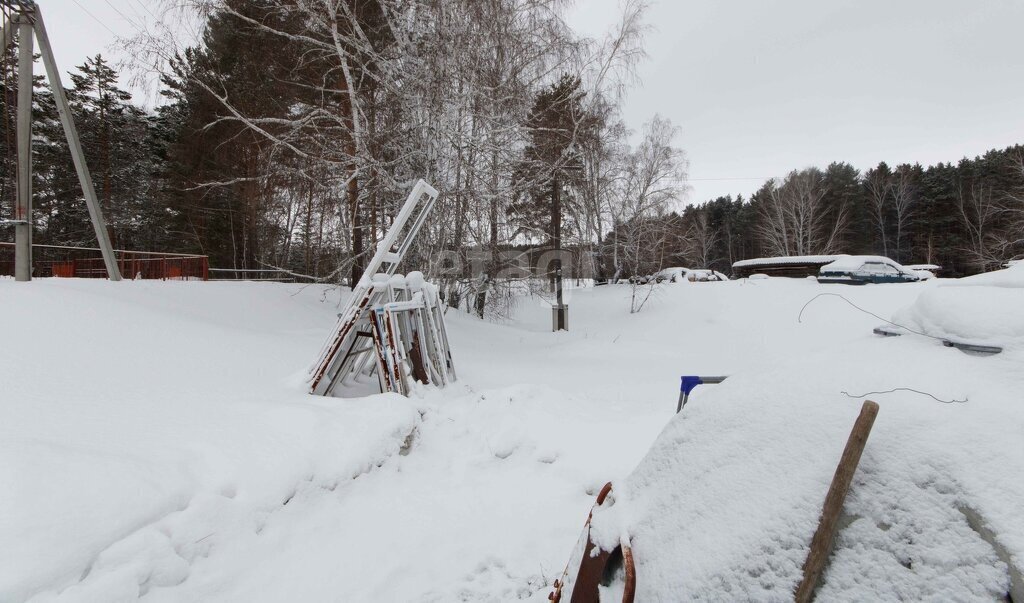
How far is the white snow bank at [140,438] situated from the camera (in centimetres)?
184

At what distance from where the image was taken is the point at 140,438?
2701 mm

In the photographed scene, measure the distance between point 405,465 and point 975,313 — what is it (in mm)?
3605

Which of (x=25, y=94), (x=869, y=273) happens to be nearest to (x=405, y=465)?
(x=25, y=94)

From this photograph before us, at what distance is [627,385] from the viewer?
7445mm

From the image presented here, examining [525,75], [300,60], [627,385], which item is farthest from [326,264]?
[627,385]

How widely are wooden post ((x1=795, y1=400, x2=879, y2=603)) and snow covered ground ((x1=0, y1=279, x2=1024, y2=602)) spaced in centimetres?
3

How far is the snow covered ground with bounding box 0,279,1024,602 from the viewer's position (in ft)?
3.84

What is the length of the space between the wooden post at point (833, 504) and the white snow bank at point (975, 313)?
0.79 meters

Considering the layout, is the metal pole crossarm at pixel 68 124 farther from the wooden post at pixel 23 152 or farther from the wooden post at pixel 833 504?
the wooden post at pixel 833 504

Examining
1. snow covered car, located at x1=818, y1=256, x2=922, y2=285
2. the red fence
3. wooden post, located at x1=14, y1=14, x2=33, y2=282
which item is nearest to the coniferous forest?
wooden post, located at x1=14, y1=14, x2=33, y2=282

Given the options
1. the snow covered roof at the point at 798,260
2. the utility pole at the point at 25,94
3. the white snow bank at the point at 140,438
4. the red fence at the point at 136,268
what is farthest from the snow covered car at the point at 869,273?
the red fence at the point at 136,268

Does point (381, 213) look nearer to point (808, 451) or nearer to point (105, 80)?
point (808, 451)

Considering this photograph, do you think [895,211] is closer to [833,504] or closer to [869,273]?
[869,273]

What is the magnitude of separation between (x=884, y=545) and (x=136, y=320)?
6.77 meters
